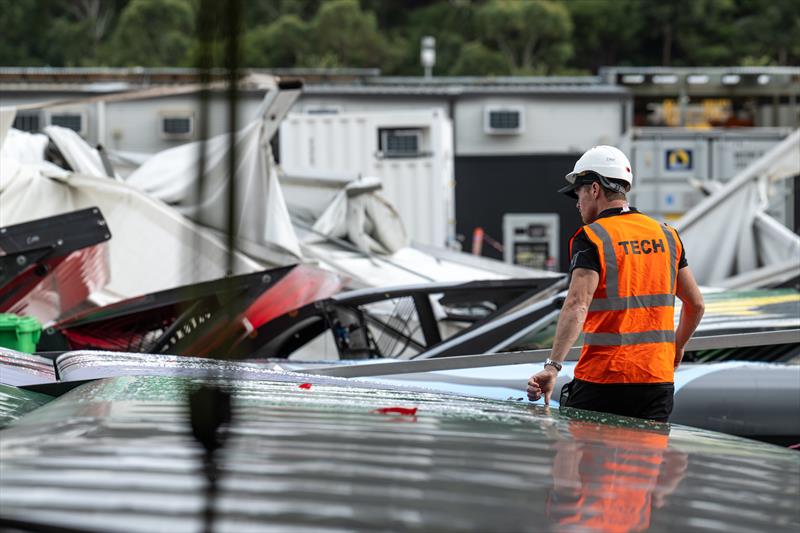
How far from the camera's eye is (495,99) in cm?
2242

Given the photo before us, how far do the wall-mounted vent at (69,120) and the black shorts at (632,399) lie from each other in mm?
14681

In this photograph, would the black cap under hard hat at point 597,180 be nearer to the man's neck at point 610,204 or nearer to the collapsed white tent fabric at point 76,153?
the man's neck at point 610,204

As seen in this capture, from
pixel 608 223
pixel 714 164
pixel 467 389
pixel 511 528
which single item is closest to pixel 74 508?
pixel 511 528

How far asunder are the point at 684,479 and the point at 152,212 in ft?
20.9

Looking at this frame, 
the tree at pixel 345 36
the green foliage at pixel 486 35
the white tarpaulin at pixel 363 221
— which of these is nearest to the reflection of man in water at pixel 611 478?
the white tarpaulin at pixel 363 221

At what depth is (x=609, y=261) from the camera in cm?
398

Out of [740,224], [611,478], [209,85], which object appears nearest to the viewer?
[209,85]

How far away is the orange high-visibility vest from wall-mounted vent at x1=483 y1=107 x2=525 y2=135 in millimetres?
18544

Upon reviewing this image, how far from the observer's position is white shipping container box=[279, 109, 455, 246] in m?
13.9

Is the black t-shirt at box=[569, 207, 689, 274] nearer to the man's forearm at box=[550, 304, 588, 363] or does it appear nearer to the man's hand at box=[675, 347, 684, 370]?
the man's forearm at box=[550, 304, 588, 363]

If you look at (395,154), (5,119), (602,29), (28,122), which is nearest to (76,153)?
(5,119)

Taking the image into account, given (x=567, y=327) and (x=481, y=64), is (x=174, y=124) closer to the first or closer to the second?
(x=567, y=327)

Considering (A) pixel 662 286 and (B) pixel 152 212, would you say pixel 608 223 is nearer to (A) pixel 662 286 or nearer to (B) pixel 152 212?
(A) pixel 662 286

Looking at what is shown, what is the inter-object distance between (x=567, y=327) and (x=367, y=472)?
191cm
